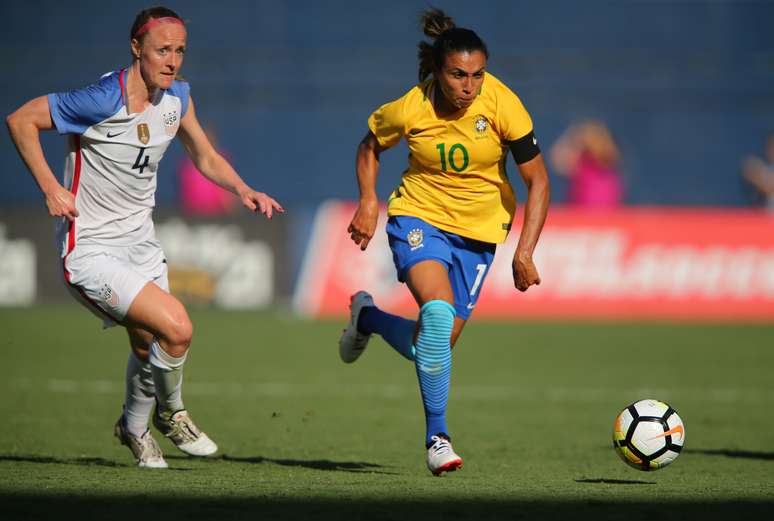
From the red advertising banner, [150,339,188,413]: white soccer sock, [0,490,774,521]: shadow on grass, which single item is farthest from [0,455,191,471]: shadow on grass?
the red advertising banner

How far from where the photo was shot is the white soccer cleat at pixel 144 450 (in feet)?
23.7

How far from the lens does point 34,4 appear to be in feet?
84.0

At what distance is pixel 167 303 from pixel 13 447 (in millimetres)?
1964

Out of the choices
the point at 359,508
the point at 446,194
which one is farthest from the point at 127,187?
the point at 359,508

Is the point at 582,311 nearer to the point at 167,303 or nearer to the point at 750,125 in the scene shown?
the point at 750,125

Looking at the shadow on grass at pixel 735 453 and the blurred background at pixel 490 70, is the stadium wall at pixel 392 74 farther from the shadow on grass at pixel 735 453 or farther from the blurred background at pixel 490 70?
the shadow on grass at pixel 735 453

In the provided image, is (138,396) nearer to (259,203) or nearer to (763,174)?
(259,203)

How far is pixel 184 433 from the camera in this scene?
7352 millimetres

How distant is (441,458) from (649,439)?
1123 millimetres

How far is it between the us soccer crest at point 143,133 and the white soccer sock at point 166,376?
Result: 109 cm

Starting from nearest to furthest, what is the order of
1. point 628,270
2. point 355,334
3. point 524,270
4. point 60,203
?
point 60,203 → point 524,270 → point 355,334 → point 628,270

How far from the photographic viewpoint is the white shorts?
6.77 meters

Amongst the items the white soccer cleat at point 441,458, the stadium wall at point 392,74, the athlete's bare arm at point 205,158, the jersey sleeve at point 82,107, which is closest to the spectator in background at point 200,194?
the stadium wall at point 392,74

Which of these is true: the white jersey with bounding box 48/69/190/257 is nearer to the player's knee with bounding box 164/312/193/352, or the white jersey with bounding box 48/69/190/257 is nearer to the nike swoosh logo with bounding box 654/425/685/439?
the player's knee with bounding box 164/312/193/352
